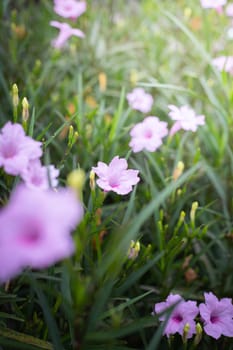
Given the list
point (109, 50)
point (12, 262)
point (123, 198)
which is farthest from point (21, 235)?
point (109, 50)

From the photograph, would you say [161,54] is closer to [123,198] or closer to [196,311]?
[123,198]

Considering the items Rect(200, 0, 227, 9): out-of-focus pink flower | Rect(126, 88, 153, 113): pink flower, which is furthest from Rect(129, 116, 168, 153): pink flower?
Rect(200, 0, 227, 9): out-of-focus pink flower

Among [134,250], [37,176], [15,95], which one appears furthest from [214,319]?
[15,95]

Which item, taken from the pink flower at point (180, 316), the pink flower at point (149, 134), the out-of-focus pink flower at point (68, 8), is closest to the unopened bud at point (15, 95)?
the pink flower at point (149, 134)

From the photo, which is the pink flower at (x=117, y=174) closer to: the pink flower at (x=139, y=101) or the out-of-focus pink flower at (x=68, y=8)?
the pink flower at (x=139, y=101)

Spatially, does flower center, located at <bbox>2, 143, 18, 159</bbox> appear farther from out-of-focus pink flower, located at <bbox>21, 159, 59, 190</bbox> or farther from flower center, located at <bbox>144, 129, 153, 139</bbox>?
flower center, located at <bbox>144, 129, 153, 139</bbox>

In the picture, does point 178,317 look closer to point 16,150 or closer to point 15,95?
point 16,150
